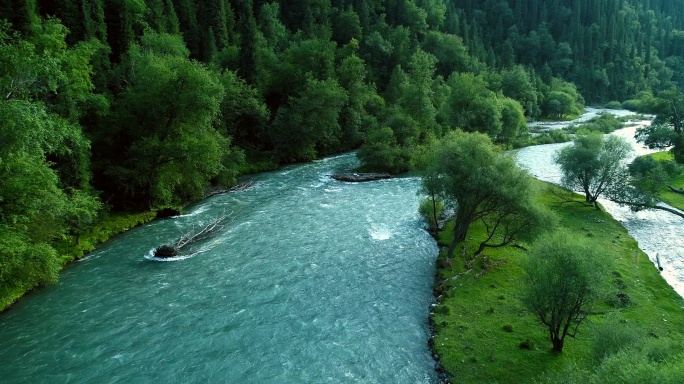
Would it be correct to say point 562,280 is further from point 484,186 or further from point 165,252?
point 165,252

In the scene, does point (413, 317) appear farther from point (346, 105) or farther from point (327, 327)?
point (346, 105)

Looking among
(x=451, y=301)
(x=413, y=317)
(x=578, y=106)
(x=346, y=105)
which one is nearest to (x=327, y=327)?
(x=413, y=317)

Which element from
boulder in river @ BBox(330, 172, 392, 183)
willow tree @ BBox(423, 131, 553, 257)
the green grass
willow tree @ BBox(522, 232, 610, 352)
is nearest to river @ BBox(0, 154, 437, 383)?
willow tree @ BBox(423, 131, 553, 257)

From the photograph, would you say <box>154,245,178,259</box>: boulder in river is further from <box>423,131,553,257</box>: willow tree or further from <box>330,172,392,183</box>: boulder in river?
<box>330,172,392,183</box>: boulder in river

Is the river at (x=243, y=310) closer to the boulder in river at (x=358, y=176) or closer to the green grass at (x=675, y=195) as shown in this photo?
the boulder in river at (x=358, y=176)

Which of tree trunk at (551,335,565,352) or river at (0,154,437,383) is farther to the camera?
tree trunk at (551,335,565,352)

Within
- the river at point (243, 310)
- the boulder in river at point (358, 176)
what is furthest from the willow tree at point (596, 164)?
the boulder in river at point (358, 176)
